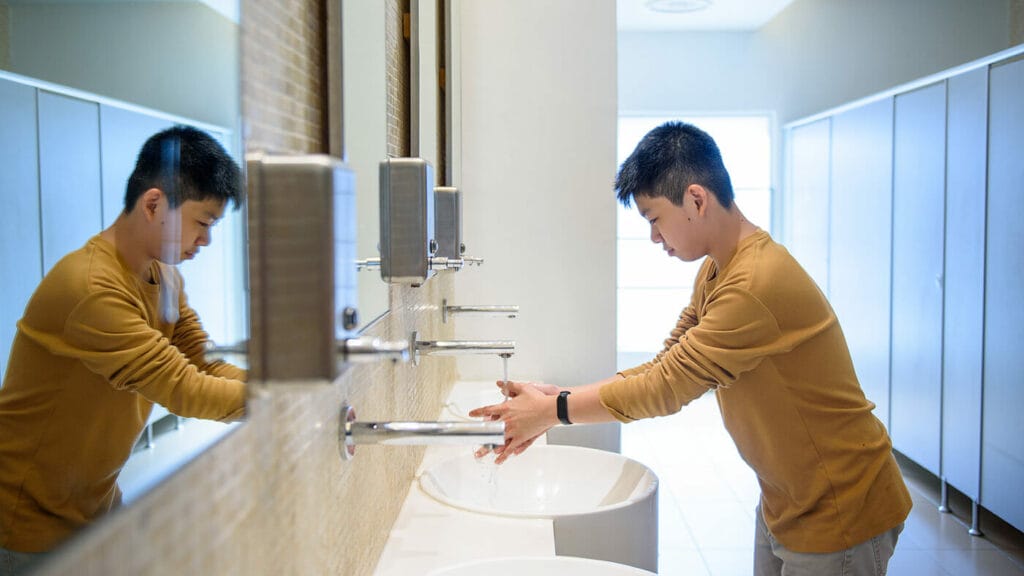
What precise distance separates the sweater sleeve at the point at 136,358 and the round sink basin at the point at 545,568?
2.17 feet

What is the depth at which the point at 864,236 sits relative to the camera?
4.58 metres

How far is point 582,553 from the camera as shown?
58.2 inches

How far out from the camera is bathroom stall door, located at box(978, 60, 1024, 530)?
320 centimetres

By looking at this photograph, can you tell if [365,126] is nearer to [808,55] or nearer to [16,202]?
[16,202]

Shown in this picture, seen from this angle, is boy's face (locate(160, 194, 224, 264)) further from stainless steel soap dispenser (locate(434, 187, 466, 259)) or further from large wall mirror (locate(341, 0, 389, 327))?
stainless steel soap dispenser (locate(434, 187, 466, 259))

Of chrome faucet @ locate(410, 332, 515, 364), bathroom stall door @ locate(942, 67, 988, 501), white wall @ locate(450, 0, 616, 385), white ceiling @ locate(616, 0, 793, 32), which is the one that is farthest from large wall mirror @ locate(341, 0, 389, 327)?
white ceiling @ locate(616, 0, 793, 32)

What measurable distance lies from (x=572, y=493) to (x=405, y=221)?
1015mm

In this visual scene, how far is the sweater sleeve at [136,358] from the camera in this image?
1.55 ft

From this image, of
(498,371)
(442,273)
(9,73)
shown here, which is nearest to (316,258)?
(9,73)

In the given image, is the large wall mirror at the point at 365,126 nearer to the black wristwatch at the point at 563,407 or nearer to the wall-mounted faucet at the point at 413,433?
the wall-mounted faucet at the point at 413,433

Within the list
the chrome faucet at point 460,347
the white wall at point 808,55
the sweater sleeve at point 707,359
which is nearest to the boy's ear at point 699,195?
the sweater sleeve at point 707,359

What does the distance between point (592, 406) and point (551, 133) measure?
1.48 metres

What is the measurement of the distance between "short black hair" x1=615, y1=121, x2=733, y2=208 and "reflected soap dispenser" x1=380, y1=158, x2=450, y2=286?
2.14 ft

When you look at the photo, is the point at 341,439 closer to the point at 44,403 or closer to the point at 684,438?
the point at 44,403
